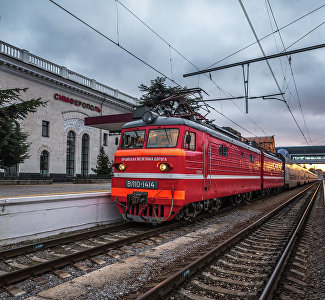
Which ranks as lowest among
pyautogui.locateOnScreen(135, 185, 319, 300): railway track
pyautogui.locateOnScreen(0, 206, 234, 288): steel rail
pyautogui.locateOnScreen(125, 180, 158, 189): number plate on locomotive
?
pyautogui.locateOnScreen(135, 185, 319, 300): railway track

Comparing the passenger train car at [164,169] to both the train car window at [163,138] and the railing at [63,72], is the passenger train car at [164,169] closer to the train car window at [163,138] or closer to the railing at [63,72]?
the train car window at [163,138]

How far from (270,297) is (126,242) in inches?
142

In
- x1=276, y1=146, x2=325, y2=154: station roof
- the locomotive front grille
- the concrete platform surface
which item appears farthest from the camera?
x1=276, y1=146, x2=325, y2=154: station roof

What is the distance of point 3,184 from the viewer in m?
18.4

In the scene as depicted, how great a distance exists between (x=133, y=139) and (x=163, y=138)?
1.11 meters

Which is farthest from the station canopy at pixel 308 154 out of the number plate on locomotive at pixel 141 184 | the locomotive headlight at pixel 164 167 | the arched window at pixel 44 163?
the locomotive headlight at pixel 164 167

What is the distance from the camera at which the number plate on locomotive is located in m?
7.92

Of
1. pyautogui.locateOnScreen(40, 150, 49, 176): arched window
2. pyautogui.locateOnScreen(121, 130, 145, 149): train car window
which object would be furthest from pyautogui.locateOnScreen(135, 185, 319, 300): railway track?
pyautogui.locateOnScreen(40, 150, 49, 176): arched window

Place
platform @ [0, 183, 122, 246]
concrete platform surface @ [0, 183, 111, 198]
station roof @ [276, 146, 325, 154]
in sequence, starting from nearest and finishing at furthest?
platform @ [0, 183, 122, 246]
concrete platform surface @ [0, 183, 111, 198]
station roof @ [276, 146, 325, 154]

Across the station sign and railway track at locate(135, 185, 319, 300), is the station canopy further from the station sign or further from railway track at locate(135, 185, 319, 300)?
railway track at locate(135, 185, 319, 300)

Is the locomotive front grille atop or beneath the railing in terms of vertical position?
beneath

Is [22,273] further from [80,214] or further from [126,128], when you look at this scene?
[126,128]

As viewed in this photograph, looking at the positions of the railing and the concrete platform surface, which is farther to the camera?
the railing

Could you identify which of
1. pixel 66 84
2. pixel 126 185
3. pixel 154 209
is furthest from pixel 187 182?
pixel 66 84
